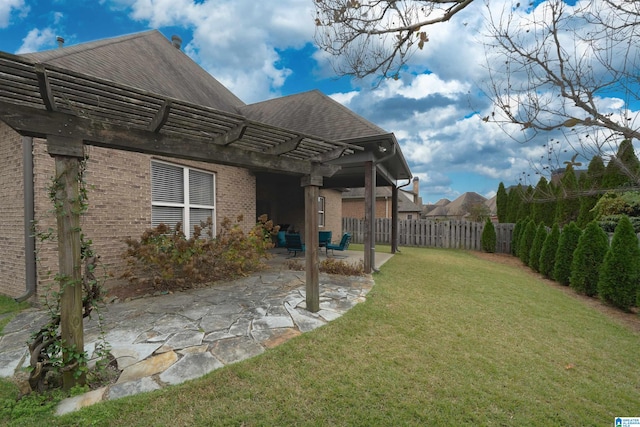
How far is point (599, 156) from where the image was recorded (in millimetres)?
3221

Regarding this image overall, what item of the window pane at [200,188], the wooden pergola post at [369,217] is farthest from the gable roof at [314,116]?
the window pane at [200,188]

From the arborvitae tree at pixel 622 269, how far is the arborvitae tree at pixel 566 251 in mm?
1717

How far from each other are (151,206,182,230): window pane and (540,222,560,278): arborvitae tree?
10.6 m

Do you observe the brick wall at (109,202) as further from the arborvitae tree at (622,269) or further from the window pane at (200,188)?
the arborvitae tree at (622,269)

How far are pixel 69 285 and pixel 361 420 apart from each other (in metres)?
2.79

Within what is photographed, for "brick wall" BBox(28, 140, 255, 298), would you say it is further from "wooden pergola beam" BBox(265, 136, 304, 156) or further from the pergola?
"wooden pergola beam" BBox(265, 136, 304, 156)

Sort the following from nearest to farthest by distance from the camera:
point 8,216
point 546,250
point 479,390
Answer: point 479,390 < point 8,216 < point 546,250

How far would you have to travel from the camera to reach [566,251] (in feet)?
25.8

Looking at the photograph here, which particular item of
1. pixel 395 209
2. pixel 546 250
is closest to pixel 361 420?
pixel 546 250

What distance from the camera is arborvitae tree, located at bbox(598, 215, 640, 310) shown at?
18.8 ft

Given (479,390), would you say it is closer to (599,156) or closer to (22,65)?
(599,156)

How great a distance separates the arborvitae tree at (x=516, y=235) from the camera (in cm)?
1228

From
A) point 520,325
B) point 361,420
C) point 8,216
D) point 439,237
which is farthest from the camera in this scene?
point 439,237

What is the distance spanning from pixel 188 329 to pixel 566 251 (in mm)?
9442
